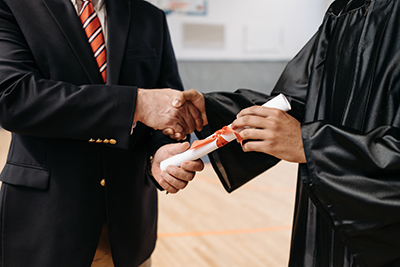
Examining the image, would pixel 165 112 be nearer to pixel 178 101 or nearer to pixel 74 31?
pixel 178 101

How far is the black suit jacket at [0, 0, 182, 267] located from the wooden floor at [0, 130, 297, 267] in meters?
1.78

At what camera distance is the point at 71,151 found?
138 cm

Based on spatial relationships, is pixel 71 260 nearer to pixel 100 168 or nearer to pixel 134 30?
pixel 100 168

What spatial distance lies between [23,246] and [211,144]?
2.65ft

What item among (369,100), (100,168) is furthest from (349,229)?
(100,168)

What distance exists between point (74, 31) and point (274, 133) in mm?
849

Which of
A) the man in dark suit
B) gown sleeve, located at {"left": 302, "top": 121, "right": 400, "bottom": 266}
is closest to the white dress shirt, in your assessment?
the man in dark suit

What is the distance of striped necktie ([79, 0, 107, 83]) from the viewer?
1424mm

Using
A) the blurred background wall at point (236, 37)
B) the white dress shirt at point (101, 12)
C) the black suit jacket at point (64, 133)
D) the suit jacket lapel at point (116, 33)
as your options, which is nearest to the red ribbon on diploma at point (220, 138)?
the black suit jacket at point (64, 133)

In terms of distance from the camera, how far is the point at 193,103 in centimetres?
145

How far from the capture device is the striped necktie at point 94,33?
1.42 m

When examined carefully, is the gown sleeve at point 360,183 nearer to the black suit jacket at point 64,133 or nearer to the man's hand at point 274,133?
the man's hand at point 274,133

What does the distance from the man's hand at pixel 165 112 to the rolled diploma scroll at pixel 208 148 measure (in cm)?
14

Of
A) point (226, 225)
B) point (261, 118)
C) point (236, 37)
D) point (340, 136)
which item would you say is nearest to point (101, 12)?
point (261, 118)
